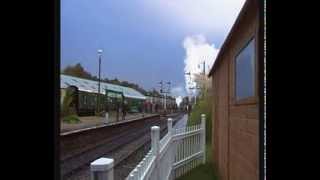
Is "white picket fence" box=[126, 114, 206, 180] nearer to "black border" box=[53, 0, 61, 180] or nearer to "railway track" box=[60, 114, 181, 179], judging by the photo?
"railway track" box=[60, 114, 181, 179]

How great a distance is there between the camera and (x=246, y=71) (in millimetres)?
4309

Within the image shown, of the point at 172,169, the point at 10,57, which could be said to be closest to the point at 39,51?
the point at 10,57

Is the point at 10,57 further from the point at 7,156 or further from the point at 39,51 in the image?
the point at 7,156

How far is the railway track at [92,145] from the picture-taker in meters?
2.80

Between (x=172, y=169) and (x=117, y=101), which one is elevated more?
(x=117, y=101)

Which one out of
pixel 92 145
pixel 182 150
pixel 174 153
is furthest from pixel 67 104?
pixel 92 145

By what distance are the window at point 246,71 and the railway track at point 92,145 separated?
1.57 meters

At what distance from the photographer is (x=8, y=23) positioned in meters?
1.27

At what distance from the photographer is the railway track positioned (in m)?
2.80

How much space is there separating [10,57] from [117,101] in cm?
398

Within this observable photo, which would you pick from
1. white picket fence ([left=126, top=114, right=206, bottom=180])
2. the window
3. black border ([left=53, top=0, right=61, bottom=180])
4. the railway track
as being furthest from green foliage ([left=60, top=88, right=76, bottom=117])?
white picket fence ([left=126, top=114, right=206, bottom=180])
